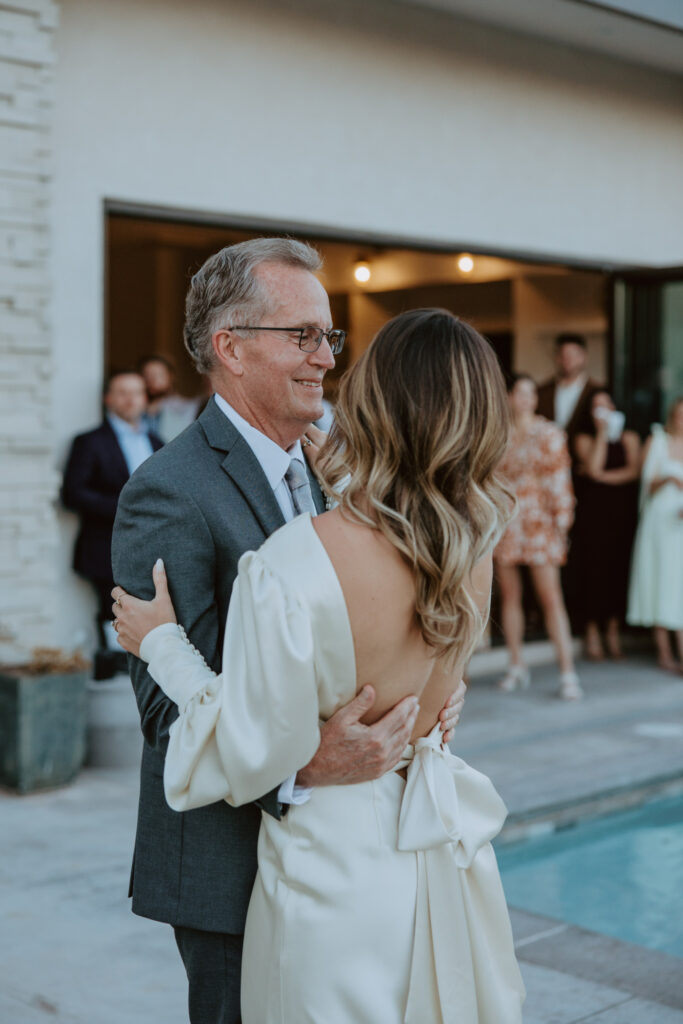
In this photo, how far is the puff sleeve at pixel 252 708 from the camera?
5.71 ft

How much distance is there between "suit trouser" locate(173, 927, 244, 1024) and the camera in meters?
2.11

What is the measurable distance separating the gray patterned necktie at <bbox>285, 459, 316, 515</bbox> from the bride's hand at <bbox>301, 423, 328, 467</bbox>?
39 millimetres

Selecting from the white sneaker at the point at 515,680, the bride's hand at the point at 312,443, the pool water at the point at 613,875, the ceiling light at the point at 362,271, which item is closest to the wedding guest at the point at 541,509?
the white sneaker at the point at 515,680

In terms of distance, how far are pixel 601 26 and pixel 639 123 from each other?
1442 mm

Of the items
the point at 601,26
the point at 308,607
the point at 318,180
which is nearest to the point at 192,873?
the point at 308,607

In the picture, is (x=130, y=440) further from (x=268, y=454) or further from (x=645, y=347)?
(x=645, y=347)

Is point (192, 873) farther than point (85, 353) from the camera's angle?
No

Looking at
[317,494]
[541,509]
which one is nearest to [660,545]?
[541,509]

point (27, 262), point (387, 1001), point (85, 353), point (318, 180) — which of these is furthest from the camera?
point (318, 180)

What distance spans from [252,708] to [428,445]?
1.49ft

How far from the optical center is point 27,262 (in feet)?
19.1

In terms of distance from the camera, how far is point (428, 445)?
71.7 inches

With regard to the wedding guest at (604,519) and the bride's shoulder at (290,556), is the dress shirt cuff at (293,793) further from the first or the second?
the wedding guest at (604,519)

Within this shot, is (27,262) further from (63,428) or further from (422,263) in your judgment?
(422,263)
